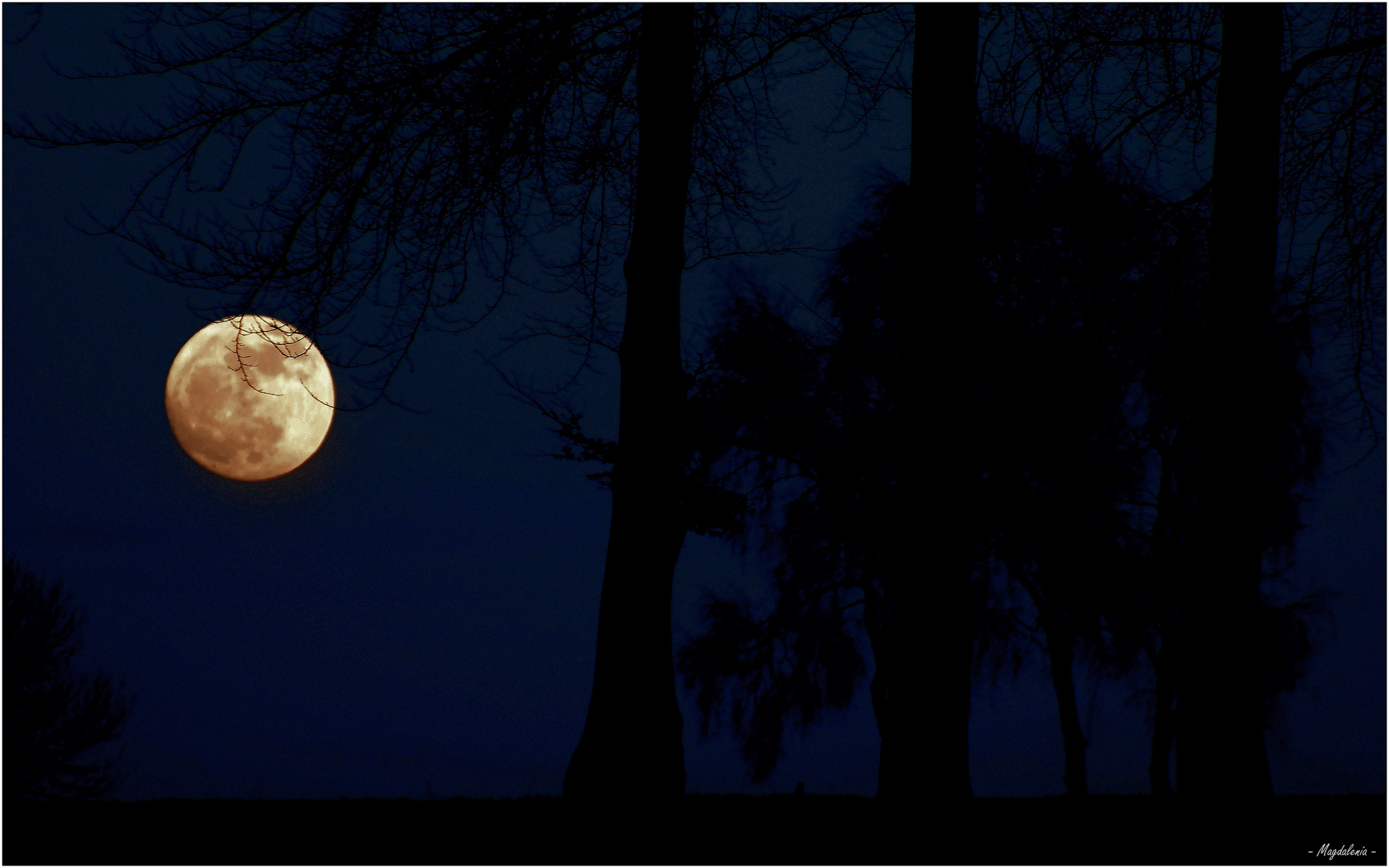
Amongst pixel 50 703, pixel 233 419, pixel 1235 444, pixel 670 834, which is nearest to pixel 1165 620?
pixel 1235 444

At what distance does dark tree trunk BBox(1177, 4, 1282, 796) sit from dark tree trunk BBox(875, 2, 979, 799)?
1.65 meters

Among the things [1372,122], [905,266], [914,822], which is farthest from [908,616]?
[1372,122]

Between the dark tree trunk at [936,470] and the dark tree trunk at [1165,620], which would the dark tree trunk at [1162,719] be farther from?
the dark tree trunk at [936,470]

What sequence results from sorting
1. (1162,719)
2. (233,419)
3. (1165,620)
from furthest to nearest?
1. (1162,719)
2. (1165,620)
3. (233,419)

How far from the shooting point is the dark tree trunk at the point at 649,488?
764 cm

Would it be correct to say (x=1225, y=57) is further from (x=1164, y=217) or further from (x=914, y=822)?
(x=914, y=822)

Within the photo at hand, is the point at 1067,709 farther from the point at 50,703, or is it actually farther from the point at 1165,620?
the point at 50,703

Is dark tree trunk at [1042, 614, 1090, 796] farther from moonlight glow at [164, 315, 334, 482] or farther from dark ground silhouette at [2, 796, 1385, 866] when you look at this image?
moonlight glow at [164, 315, 334, 482]

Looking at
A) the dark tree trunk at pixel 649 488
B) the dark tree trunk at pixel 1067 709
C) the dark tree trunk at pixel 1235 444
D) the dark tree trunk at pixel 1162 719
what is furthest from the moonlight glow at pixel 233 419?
the dark tree trunk at pixel 1162 719

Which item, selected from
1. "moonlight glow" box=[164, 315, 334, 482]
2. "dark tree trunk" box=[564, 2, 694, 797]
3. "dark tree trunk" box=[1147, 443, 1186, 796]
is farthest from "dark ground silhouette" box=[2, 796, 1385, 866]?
"dark tree trunk" box=[1147, 443, 1186, 796]

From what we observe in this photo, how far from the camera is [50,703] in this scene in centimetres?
2731

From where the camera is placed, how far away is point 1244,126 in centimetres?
736

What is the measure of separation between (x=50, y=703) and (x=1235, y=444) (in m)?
29.7

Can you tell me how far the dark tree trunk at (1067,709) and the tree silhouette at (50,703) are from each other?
23901 millimetres
